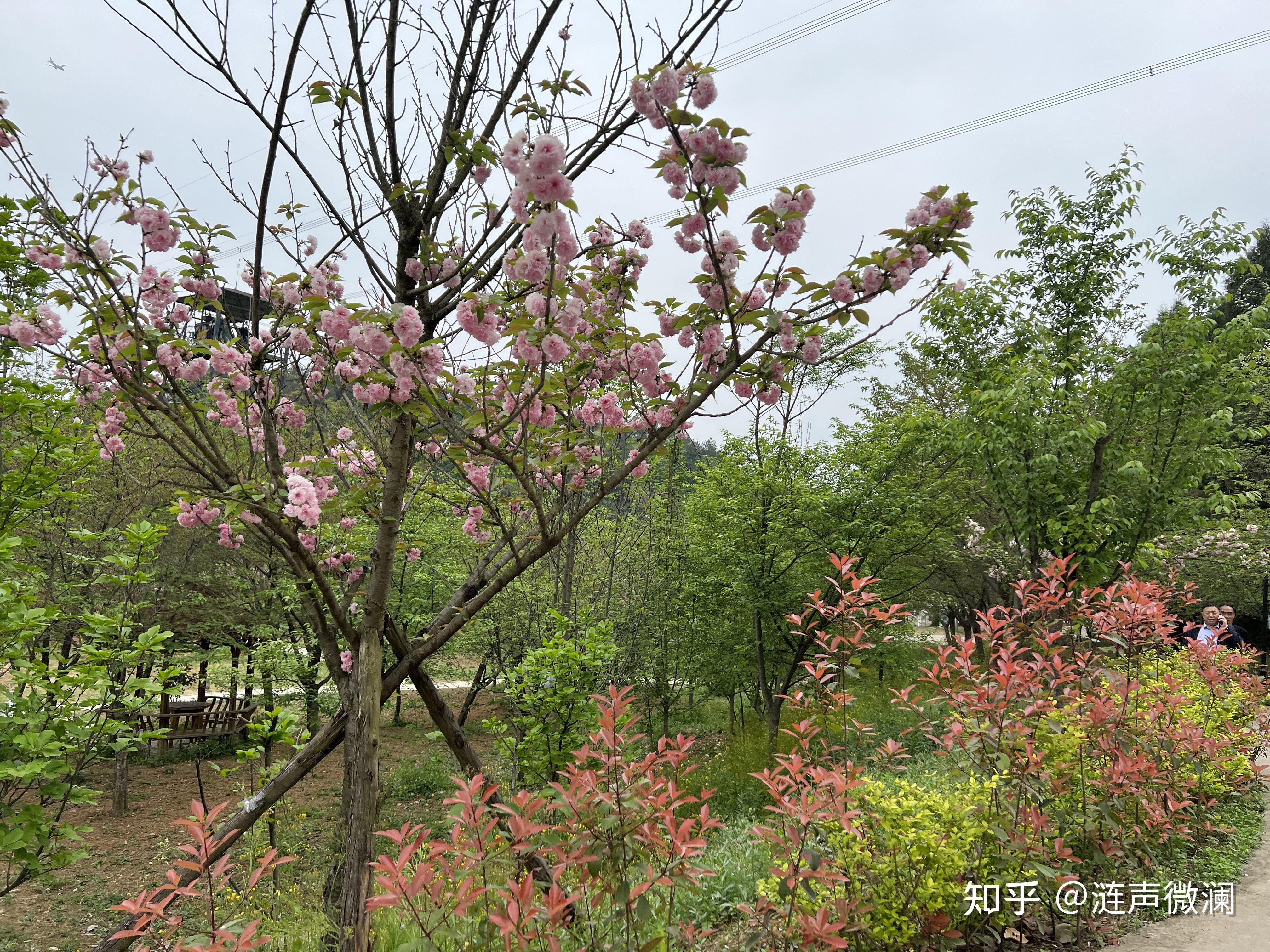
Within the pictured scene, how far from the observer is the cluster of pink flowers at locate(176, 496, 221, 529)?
9.65ft

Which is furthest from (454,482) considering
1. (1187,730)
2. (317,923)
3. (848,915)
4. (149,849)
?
(149,849)

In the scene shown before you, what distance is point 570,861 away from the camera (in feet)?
5.82

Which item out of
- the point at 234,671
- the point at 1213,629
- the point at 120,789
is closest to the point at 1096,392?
the point at 1213,629

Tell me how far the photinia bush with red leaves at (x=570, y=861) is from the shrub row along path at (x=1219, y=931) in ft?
6.70

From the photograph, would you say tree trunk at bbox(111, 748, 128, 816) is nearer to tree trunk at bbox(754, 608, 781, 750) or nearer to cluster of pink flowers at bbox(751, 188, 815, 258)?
tree trunk at bbox(754, 608, 781, 750)

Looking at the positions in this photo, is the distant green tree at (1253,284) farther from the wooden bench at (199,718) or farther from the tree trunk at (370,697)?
the wooden bench at (199,718)

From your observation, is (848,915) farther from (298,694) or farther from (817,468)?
(817,468)

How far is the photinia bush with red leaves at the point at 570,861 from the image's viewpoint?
5.28ft

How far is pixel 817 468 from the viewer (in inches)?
410

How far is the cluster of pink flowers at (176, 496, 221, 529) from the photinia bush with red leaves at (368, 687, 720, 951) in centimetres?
178

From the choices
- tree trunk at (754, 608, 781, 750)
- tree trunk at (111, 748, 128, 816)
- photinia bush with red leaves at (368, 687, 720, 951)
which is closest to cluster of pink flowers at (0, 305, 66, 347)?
photinia bush with red leaves at (368, 687, 720, 951)

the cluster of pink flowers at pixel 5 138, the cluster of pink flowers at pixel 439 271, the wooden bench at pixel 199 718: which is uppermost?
the cluster of pink flowers at pixel 5 138

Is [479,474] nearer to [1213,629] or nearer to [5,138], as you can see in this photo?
[5,138]

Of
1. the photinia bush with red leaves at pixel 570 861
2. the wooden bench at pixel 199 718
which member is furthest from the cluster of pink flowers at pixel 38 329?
the wooden bench at pixel 199 718
